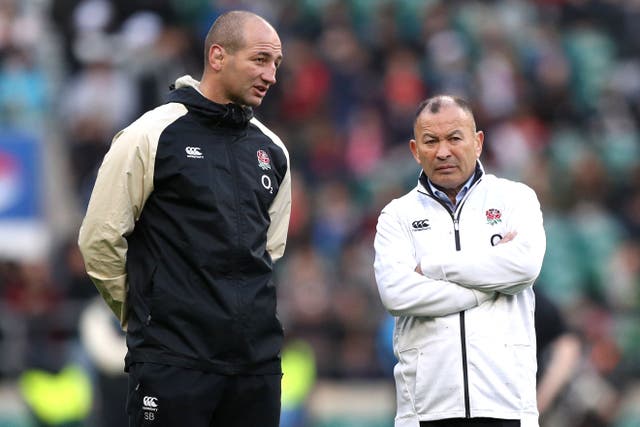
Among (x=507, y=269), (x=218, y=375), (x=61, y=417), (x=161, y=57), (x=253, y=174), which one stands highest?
(x=161, y=57)

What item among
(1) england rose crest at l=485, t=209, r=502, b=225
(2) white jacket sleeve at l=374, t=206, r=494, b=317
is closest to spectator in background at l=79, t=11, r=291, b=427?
(2) white jacket sleeve at l=374, t=206, r=494, b=317

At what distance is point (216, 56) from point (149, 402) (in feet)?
4.92

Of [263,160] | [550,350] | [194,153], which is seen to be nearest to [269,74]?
[263,160]

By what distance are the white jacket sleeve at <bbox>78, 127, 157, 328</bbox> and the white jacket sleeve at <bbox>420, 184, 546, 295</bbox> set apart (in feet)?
3.99

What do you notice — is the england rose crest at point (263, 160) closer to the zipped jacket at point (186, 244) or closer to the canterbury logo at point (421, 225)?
the zipped jacket at point (186, 244)

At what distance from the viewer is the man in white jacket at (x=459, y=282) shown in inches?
222

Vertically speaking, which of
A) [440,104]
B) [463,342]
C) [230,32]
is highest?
[230,32]

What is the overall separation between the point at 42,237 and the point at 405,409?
8452mm

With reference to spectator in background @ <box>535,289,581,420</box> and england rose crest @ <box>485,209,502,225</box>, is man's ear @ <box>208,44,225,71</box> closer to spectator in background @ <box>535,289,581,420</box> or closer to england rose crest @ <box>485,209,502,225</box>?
england rose crest @ <box>485,209,502,225</box>

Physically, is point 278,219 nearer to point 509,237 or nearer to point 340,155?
point 509,237

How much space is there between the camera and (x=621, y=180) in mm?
15281

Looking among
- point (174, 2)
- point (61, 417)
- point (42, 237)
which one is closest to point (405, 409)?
point (61, 417)

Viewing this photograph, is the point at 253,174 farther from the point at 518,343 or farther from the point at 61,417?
the point at 61,417

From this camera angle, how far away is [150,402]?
569 centimetres
